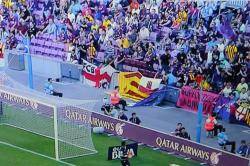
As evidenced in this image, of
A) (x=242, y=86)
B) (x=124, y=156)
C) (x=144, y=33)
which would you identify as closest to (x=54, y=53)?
(x=144, y=33)

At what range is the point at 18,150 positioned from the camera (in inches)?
890

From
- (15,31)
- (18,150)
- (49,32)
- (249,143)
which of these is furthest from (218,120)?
(15,31)

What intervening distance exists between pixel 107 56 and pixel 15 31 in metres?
8.21

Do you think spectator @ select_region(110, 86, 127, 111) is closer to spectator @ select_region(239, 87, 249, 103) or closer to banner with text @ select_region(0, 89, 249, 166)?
banner with text @ select_region(0, 89, 249, 166)

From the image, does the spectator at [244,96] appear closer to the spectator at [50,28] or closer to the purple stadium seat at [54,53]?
the purple stadium seat at [54,53]

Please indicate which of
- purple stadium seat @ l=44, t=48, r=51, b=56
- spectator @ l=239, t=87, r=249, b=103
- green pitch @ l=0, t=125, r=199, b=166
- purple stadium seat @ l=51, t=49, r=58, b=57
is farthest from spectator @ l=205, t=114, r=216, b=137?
purple stadium seat @ l=44, t=48, r=51, b=56

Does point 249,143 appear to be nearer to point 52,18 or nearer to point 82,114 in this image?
point 82,114

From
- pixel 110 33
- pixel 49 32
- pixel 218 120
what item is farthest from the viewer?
pixel 49 32

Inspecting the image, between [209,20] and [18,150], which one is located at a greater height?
[209,20]

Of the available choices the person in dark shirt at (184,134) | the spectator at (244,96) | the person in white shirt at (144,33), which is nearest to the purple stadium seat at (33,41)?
the person in white shirt at (144,33)

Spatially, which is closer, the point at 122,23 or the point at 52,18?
the point at 122,23

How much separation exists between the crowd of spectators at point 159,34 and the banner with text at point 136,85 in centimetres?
76

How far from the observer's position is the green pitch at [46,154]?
21484 millimetres

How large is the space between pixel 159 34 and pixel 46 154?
11608 millimetres
